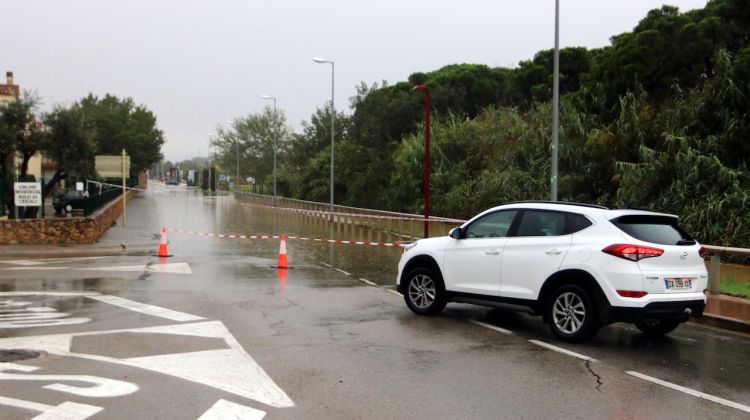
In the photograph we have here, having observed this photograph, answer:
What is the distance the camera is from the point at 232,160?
89.5 m

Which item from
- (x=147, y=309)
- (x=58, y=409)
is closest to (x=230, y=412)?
(x=58, y=409)

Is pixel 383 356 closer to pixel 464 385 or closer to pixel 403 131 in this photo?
pixel 464 385

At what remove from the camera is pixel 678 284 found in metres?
7.75

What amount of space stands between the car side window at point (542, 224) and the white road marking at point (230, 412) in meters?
4.54

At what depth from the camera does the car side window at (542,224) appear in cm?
842

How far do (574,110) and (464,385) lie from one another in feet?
69.8

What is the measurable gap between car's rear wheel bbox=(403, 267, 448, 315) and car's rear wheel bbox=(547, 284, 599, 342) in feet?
5.99

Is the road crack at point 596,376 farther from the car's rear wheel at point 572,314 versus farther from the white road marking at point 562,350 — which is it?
the car's rear wheel at point 572,314

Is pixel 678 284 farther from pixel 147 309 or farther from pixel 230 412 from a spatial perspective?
pixel 147 309

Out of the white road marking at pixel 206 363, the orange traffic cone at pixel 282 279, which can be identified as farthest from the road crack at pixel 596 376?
the orange traffic cone at pixel 282 279

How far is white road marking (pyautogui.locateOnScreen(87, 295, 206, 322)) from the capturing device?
940cm

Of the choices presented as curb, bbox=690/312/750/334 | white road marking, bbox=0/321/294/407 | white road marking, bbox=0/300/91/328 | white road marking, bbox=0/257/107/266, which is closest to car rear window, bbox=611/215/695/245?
curb, bbox=690/312/750/334

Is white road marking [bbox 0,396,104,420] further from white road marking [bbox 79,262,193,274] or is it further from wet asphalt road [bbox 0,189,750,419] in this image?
white road marking [bbox 79,262,193,274]

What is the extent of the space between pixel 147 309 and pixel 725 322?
26.7 feet
